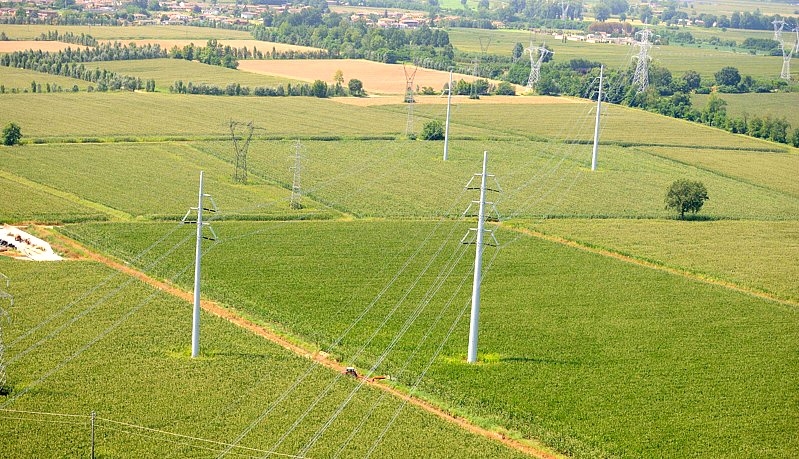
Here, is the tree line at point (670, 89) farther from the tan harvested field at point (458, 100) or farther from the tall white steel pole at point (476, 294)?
the tall white steel pole at point (476, 294)

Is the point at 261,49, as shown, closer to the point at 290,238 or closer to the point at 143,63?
the point at 143,63

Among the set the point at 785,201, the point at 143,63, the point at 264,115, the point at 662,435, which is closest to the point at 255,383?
the point at 662,435

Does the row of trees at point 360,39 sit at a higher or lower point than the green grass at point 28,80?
higher

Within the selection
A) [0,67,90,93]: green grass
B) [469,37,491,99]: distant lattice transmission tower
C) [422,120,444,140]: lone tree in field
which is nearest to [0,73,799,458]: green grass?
[422,120,444,140]: lone tree in field

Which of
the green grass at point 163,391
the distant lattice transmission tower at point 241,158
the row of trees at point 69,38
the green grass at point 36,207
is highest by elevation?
the row of trees at point 69,38

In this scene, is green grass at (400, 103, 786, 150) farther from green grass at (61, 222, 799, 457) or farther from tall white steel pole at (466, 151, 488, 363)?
tall white steel pole at (466, 151, 488, 363)

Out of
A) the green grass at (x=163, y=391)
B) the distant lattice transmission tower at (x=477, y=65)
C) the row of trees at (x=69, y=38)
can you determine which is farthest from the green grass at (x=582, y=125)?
the green grass at (x=163, y=391)
